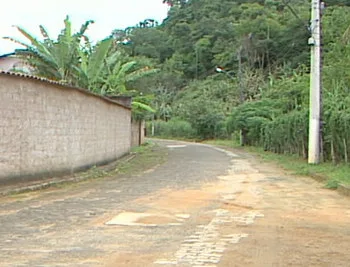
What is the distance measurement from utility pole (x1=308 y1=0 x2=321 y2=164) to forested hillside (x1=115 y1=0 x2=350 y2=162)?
1.56 ft

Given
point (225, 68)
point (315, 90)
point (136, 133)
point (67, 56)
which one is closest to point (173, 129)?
point (225, 68)

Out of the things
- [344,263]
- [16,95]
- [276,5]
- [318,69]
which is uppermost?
[276,5]

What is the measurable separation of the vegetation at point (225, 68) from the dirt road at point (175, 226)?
8.58m

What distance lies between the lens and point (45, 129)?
1463cm

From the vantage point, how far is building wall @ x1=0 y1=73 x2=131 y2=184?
12.8 metres

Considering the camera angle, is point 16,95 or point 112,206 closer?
point 112,206

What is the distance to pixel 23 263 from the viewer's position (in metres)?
6.10

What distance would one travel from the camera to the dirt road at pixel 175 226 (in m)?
6.48

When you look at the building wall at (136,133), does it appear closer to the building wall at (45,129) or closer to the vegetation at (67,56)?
the vegetation at (67,56)

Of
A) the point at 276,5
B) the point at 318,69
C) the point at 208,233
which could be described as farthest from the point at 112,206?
the point at 276,5

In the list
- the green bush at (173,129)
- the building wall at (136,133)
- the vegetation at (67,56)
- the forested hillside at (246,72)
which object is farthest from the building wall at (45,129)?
the green bush at (173,129)

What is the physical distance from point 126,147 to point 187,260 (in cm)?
2172

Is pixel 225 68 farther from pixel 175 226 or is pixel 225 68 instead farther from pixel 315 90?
pixel 175 226

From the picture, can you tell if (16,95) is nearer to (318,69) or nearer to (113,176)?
(113,176)
